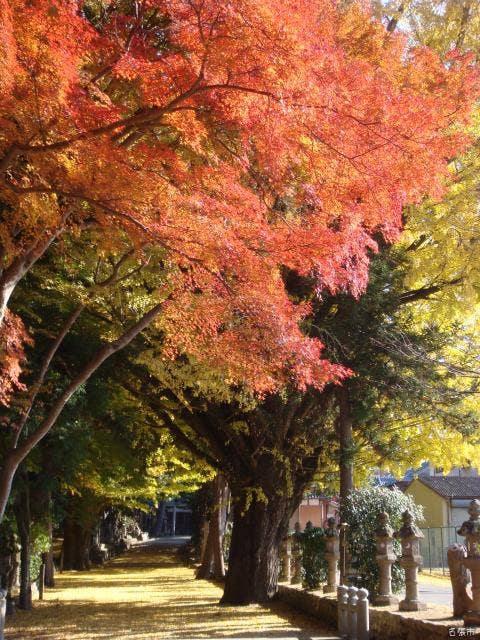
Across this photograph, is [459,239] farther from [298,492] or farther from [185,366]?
[298,492]

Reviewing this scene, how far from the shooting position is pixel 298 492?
55.5 feet

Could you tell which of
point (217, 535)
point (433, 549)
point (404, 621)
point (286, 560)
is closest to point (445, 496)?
point (433, 549)

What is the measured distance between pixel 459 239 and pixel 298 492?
291 inches

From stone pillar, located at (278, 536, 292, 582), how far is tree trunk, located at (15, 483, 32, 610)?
21.4 ft

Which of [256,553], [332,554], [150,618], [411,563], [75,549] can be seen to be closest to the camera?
[411,563]

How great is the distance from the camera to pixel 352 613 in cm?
1072

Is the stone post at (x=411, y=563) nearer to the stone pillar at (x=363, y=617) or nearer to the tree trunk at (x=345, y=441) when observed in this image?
the stone pillar at (x=363, y=617)

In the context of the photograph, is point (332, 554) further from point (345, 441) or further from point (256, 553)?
point (256, 553)

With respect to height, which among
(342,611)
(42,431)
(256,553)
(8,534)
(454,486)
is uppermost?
(42,431)

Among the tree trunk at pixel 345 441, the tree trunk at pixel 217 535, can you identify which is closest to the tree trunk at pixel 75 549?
the tree trunk at pixel 217 535

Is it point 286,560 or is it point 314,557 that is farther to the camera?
point 286,560

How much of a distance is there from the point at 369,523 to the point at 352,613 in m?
2.31

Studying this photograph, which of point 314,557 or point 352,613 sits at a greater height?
point 314,557

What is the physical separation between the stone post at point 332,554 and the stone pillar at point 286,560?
15.6ft
